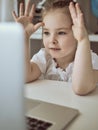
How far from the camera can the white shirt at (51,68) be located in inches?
40.8

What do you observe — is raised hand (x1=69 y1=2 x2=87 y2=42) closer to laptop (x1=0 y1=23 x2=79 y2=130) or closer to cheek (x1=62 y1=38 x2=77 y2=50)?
cheek (x1=62 y1=38 x2=77 y2=50)

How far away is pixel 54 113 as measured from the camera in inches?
21.6

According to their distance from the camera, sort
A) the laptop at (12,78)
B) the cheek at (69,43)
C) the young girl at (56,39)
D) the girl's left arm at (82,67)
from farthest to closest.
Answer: the cheek at (69,43) → the young girl at (56,39) → the girl's left arm at (82,67) → the laptop at (12,78)

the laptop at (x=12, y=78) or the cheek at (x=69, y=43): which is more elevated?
the laptop at (x=12, y=78)

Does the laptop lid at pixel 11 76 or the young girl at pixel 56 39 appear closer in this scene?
the laptop lid at pixel 11 76

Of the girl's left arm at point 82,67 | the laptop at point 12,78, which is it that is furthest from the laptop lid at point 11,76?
the girl's left arm at point 82,67

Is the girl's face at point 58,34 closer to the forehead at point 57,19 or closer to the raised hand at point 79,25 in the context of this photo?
the forehead at point 57,19

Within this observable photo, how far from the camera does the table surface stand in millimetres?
518

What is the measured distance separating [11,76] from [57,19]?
0.76 m

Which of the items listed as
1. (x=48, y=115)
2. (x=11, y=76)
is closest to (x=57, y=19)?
(x=48, y=115)

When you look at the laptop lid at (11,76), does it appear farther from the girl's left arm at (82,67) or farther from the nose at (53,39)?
the nose at (53,39)

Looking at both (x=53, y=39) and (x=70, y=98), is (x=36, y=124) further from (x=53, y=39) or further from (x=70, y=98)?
(x=53, y=39)

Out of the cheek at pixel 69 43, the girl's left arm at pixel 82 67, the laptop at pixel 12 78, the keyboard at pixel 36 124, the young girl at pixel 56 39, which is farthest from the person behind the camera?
the cheek at pixel 69 43

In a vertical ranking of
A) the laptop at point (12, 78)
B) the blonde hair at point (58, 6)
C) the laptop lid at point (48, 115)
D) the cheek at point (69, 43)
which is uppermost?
the blonde hair at point (58, 6)
